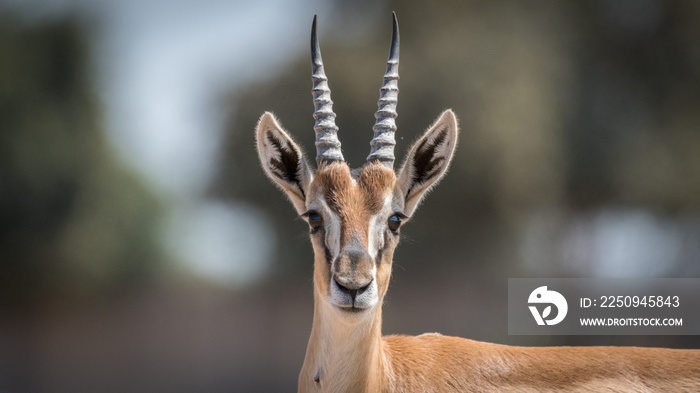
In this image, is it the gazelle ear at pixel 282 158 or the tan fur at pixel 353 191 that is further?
the gazelle ear at pixel 282 158

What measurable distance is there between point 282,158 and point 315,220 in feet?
1.15

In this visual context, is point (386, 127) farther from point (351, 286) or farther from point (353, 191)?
point (351, 286)

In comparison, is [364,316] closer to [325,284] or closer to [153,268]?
[325,284]

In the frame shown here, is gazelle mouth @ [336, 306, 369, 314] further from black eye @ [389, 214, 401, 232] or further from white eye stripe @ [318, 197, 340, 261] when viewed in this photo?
black eye @ [389, 214, 401, 232]

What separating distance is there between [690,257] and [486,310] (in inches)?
79.6

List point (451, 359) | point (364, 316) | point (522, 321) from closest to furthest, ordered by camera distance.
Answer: point (364, 316), point (451, 359), point (522, 321)

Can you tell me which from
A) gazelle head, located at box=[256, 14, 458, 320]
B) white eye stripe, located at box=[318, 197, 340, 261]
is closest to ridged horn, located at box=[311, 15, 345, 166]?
gazelle head, located at box=[256, 14, 458, 320]

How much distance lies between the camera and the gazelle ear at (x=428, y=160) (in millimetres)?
2449

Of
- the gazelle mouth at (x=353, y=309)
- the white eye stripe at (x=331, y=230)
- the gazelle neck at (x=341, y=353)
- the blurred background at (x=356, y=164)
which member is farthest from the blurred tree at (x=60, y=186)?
the gazelle mouth at (x=353, y=309)

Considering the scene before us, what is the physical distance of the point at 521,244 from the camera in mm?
5887

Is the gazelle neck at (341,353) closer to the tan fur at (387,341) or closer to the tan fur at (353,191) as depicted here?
the tan fur at (387,341)

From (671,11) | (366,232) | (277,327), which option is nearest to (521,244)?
(277,327)

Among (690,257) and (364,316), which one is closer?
(364,316)

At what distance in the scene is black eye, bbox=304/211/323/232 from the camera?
2.25 meters
